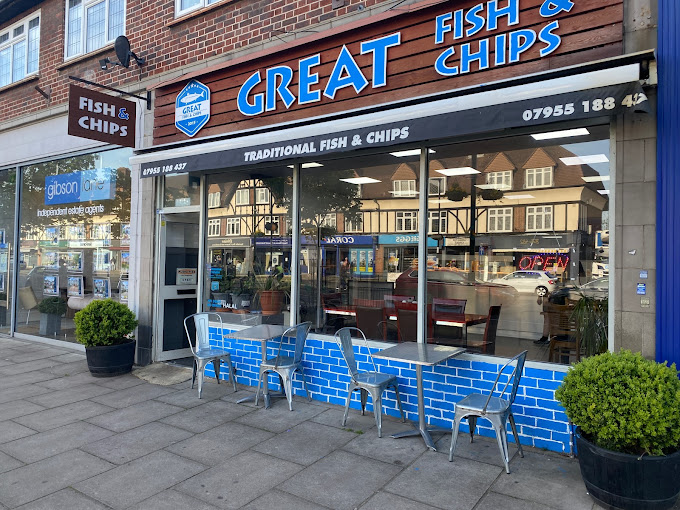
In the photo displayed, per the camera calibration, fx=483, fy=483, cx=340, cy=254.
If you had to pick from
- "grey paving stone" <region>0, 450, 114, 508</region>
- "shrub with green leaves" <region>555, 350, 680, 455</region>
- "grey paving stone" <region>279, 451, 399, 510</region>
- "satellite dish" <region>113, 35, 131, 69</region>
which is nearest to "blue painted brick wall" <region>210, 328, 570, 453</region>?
"shrub with green leaves" <region>555, 350, 680, 455</region>

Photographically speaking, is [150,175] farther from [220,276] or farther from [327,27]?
[327,27]

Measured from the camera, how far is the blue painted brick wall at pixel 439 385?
13.9ft

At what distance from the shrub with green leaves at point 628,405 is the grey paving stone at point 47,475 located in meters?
3.67

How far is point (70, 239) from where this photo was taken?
9.05 meters

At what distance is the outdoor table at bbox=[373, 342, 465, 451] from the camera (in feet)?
13.7

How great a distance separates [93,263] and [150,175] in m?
2.90

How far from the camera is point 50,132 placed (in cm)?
905

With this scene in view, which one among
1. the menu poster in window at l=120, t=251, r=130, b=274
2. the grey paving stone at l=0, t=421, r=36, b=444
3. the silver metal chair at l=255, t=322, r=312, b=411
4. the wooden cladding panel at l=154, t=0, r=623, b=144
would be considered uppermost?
the wooden cladding panel at l=154, t=0, r=623, b=144

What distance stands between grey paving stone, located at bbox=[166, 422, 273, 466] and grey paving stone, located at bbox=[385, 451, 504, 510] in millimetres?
1439

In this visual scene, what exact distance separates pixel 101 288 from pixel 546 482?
24.7ft

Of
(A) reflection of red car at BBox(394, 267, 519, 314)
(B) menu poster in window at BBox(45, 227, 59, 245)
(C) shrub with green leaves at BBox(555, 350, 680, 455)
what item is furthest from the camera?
(B) menu poster in window at BBox(45, 227, 59, 245)

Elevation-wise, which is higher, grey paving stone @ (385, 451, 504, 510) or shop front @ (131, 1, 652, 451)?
shop front @ (131, 1, 652, 451)

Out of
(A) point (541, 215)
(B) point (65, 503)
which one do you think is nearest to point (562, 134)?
(A) point (541, 215)

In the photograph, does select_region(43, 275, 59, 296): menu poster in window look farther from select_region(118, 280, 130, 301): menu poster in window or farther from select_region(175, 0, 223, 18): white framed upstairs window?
select_region(175, 0, 223, 18): white framed upstairs window
